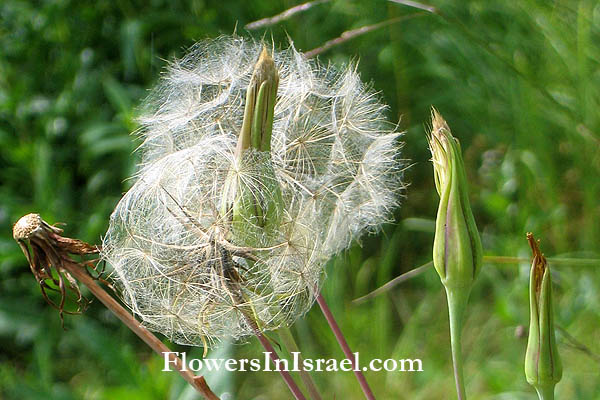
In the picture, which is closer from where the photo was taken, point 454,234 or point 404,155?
point 454,234

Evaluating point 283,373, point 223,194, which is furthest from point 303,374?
point 223,194

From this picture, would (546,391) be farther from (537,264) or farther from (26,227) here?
(26,227)

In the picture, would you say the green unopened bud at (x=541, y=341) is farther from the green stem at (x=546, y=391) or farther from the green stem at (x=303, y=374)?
the green stem at (x=303, y=374)

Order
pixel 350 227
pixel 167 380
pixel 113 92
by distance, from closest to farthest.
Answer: pixel 350 227
pixel 167 380
pixel 113 92

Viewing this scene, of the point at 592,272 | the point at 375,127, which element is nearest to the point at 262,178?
the point at 375,127

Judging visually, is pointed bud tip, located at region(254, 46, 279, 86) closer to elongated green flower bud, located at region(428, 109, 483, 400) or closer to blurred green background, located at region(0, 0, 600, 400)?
elongated green flower bud, located at region(428, 109, 483, 400)

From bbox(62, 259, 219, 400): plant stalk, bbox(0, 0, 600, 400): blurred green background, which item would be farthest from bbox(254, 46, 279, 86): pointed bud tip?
bbox(0, 0, 600, 400): blurred green background

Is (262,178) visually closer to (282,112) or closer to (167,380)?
(282,112)
